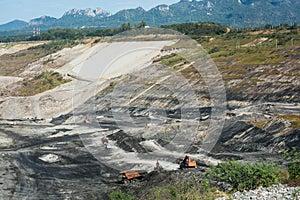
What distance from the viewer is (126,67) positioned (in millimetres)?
79562

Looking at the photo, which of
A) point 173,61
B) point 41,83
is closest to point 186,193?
point 173,61

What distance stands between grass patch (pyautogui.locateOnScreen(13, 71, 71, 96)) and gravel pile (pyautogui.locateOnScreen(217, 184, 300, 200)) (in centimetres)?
6514

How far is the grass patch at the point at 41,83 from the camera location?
78.2m

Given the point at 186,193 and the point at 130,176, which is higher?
the point at 186,193

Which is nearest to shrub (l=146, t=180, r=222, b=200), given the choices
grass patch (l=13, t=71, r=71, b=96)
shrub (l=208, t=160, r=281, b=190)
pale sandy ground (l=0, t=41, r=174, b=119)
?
shrub (l=208, t=160, r=281, b=190)

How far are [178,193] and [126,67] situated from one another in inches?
2493

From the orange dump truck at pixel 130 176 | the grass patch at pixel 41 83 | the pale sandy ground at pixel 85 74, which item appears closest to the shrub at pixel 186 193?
the orange dump truck at pixel 130 176

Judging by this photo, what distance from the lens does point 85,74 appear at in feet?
267

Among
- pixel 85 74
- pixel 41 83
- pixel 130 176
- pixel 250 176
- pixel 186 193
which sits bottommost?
pixel 130 176

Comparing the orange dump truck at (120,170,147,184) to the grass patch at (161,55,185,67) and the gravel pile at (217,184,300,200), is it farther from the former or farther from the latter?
the grass patch at (161,55,185,67)

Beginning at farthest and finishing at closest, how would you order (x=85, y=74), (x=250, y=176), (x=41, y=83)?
(x=41, y=83) < (x=85, y=74) < (x=250, y=176)

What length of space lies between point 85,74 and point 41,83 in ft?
30.1

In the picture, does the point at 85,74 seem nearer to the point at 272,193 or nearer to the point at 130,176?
the point at 130,176

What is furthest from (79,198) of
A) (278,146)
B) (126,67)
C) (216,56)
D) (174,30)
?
(174,30)
